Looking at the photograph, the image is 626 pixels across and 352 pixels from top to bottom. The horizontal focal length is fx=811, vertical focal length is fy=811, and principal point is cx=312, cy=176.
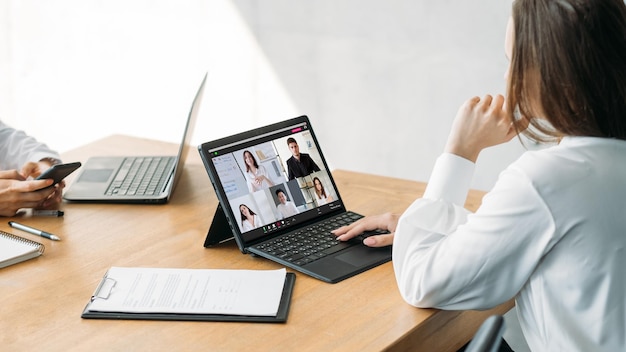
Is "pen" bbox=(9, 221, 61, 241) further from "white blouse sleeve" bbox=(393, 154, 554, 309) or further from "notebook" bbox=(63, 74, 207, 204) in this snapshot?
"white blouse sleeve" bbox=(393, 154, 554, 309)

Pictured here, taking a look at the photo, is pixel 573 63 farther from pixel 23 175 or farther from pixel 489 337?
pixel 23 175

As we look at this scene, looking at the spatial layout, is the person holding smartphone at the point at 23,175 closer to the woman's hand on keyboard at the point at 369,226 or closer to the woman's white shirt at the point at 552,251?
the woman's hand on keyboard at the point at 369,226

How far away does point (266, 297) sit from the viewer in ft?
4.54

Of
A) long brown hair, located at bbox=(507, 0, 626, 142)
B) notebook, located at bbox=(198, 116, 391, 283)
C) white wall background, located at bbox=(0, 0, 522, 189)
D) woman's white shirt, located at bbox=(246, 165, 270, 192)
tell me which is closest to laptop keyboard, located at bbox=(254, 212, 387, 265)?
notebook, located at bbox=(198, 116, 391, 283)

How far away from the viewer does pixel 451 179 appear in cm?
145

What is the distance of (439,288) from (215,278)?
41cm

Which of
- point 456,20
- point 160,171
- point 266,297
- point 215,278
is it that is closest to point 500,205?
point 266,297

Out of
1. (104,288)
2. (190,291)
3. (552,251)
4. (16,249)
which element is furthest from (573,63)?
(16,249)

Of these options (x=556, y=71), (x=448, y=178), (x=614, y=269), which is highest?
(x=556, y=71)

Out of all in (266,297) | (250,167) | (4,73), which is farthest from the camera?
(4,73)

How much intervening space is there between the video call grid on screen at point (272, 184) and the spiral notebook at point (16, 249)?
0.39m

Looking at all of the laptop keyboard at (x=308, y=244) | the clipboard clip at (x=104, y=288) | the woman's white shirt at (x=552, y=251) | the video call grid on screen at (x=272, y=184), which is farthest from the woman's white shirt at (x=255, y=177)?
the woman's white shirt at (x=552, y=251)

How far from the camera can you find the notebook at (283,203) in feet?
5.08

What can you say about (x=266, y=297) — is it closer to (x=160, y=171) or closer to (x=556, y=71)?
(x=556, y=71)
